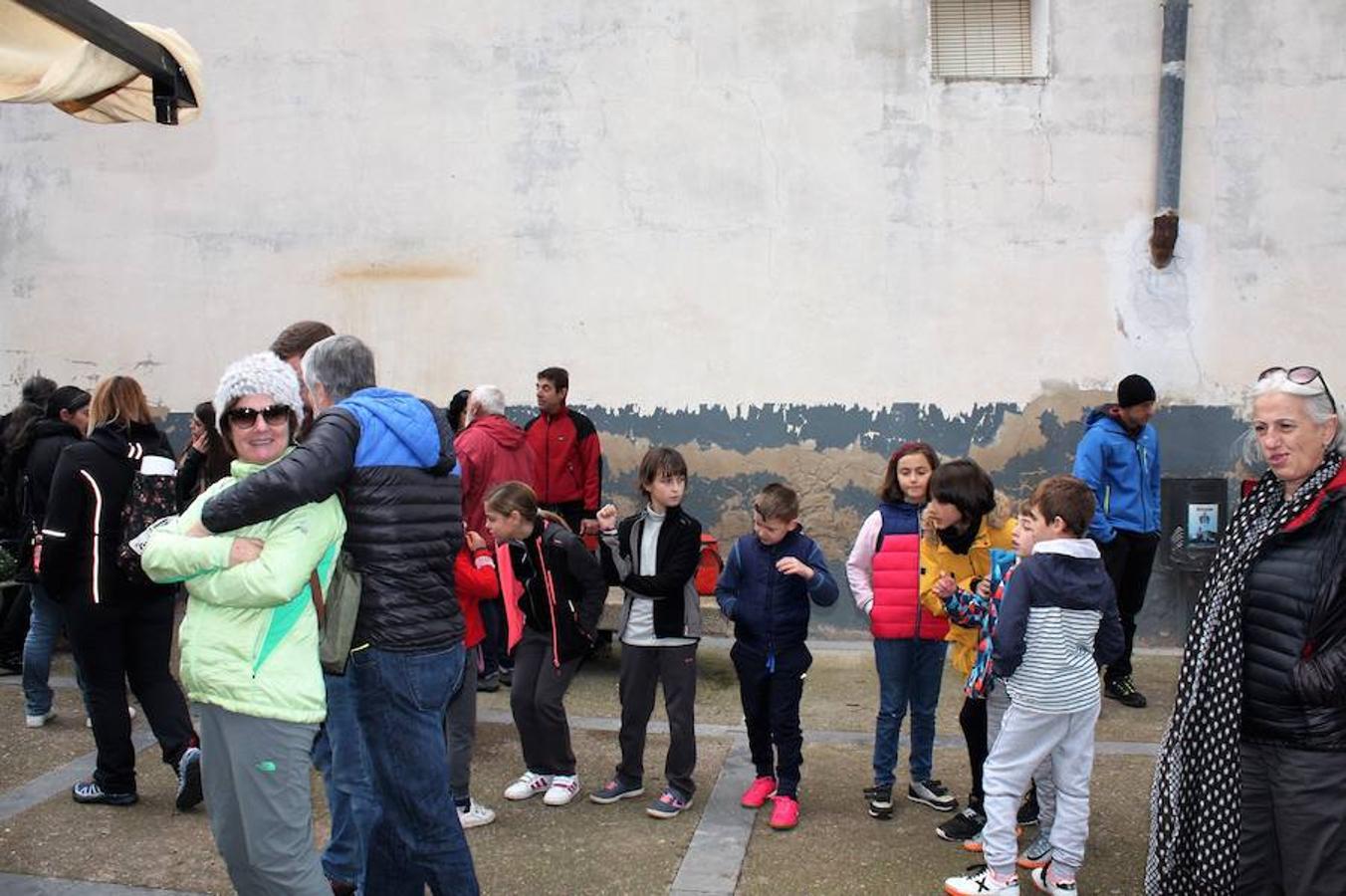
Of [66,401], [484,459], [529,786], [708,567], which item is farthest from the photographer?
[484,459]

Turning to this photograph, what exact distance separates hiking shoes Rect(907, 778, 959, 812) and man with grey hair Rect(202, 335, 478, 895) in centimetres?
224

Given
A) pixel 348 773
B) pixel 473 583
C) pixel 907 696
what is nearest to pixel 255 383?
pixel 348 773

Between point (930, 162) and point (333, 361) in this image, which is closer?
point (333, 361)

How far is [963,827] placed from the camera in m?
4.77

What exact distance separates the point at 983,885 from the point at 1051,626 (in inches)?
36.9

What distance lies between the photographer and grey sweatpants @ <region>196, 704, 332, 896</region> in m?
3.21

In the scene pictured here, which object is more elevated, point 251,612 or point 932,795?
point 251,612

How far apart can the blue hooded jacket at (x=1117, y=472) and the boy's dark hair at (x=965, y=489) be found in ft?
6.96

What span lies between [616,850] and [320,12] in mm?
6433

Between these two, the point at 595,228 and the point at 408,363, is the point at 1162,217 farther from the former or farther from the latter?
the point at 408,363

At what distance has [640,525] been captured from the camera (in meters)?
5.26

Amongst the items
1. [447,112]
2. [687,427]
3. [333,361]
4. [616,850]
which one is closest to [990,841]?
[616,850]

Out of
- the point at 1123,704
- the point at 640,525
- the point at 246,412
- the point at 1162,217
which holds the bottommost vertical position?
the point at 1123,704

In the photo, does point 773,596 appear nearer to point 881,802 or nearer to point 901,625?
point 901,625
